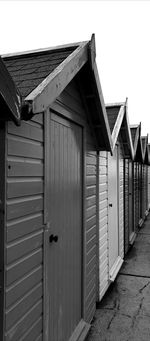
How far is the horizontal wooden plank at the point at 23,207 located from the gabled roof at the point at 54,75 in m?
0.67

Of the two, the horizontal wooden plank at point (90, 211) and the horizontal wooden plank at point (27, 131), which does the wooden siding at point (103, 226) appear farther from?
the horizontal wooden plank at point (27, 131)

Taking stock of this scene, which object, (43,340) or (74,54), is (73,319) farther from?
(74,54)

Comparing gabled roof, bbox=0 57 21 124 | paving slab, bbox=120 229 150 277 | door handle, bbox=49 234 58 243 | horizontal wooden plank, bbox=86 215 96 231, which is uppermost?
gabled roof, bbox=0 57 21 124

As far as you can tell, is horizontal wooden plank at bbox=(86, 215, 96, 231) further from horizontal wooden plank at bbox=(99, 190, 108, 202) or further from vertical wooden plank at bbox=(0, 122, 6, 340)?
vertical wooden plank at bbox=(0, 122, 6, 340)

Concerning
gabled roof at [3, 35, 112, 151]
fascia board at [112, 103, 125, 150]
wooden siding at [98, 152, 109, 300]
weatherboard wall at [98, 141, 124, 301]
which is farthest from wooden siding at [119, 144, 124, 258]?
gabled roof at [3, 35, 112, 151]

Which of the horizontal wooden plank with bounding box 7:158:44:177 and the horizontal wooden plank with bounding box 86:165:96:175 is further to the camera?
the horizontal wooden plank with bounding box 86:165:96:175

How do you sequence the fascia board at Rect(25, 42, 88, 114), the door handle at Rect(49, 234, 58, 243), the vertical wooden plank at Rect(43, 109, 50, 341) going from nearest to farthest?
the fascia board at Rect(25, 42, 88, 114) → the vertical wooden plank at Rect(43, 109, 50, 341) → the door handle at Rect(49, 234, 58, 243)

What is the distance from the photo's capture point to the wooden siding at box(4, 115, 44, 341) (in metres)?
2.06

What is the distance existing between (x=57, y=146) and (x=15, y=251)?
4.20 ft

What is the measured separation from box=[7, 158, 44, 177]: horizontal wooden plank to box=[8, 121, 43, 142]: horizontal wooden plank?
20cm

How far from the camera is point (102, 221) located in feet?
17.3

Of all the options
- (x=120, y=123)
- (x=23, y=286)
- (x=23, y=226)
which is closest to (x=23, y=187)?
(x=23, y=226)

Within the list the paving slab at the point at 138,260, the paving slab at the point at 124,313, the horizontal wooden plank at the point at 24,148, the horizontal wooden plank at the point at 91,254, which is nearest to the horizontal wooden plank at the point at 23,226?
the horizontal wooden plank at the point at 24,148

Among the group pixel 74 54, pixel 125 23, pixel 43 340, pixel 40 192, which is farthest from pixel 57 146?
pixel 125 23
